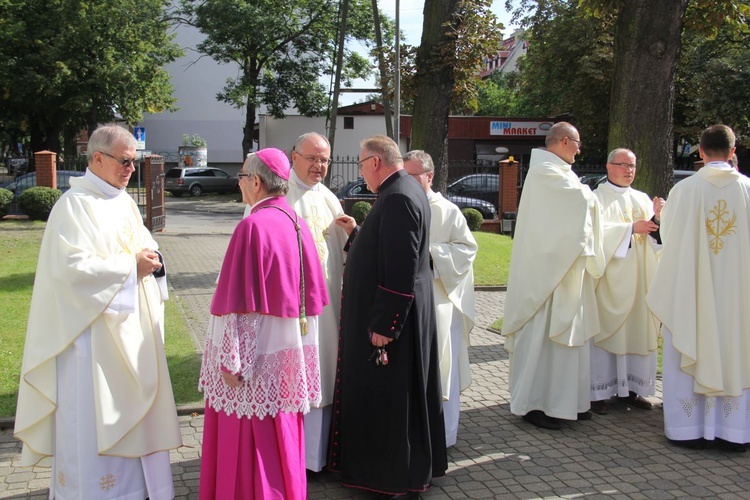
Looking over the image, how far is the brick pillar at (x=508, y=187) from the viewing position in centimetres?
2138

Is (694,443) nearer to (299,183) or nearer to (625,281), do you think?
(625,281)

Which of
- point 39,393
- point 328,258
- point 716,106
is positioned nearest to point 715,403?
point 328,258

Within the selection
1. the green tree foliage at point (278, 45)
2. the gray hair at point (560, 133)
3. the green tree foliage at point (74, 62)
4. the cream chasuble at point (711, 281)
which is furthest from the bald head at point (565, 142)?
the green tree foliage at point (74, 62)

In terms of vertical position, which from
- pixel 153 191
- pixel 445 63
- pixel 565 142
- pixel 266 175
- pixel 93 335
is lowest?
pixel 153 191

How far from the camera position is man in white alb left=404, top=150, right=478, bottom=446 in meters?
5.00

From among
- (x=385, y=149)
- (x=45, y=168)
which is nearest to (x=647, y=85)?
(x=385, y=149)

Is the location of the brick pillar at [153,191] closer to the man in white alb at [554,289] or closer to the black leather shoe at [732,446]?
the man in white alb at [554,289]

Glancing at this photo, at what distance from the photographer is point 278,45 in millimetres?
35094

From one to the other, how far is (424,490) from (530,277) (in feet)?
6.87

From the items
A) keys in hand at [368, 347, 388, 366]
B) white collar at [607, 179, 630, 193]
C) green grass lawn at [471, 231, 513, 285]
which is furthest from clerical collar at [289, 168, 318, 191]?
green grass lawn at [471, 231, 513, 285]

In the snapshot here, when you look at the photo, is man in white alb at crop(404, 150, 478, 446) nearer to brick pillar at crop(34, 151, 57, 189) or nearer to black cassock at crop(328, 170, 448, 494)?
black cassock at crop(328, 170, 448, 494)

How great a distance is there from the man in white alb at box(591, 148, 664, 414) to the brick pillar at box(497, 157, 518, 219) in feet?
49.6

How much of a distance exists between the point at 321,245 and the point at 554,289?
1956mm

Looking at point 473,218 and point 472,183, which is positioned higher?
point 472,183
